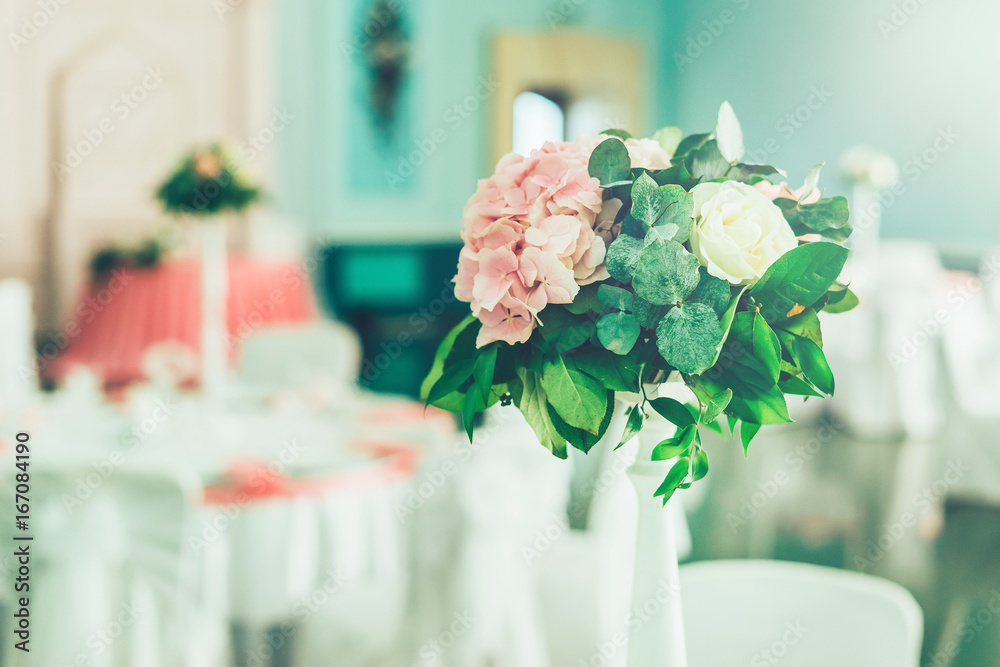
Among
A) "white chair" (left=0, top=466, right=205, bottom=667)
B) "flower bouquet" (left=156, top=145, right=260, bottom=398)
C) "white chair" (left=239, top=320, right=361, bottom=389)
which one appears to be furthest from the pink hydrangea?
"white chair" (left=239, top=320, right=361, bottom=389)

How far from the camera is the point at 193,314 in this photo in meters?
4.70

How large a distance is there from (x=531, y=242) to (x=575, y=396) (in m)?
0.14

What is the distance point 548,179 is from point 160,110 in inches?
212

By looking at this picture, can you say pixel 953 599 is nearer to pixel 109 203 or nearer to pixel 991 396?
pixel 991 396

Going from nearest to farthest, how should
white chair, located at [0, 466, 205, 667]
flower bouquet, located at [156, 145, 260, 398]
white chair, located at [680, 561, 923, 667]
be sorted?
white chair, located at [680, 561, 923, 667]
white chair, located at [0, 466, 205, 667]
flower bouquet, located at [156, 145, 260, 398]

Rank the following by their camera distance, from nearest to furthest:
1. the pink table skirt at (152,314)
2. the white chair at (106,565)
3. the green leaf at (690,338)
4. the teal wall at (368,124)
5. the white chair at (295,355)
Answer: the green leaf at (690,338)
the white chair at (106,565)
the white chair at (295,355)
the pink table skirt at (152,314)
the teal wall at (368,124)

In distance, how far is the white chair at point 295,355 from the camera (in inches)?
127

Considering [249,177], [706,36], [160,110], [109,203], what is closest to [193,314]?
[109,203]

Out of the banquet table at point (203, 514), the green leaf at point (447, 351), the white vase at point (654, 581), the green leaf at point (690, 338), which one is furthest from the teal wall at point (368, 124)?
the green leaf at point (690, 338)

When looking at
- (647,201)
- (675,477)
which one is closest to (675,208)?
(647,201)

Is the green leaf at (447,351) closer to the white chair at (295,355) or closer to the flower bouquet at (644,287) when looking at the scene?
the flower bouquet at (644,287)

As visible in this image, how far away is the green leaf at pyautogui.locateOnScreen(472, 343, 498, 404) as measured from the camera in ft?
2.51

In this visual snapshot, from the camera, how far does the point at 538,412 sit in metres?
0.78

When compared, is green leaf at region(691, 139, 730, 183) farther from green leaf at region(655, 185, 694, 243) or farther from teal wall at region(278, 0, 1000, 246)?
teal wall at region(278, 0, 1000, 246)
